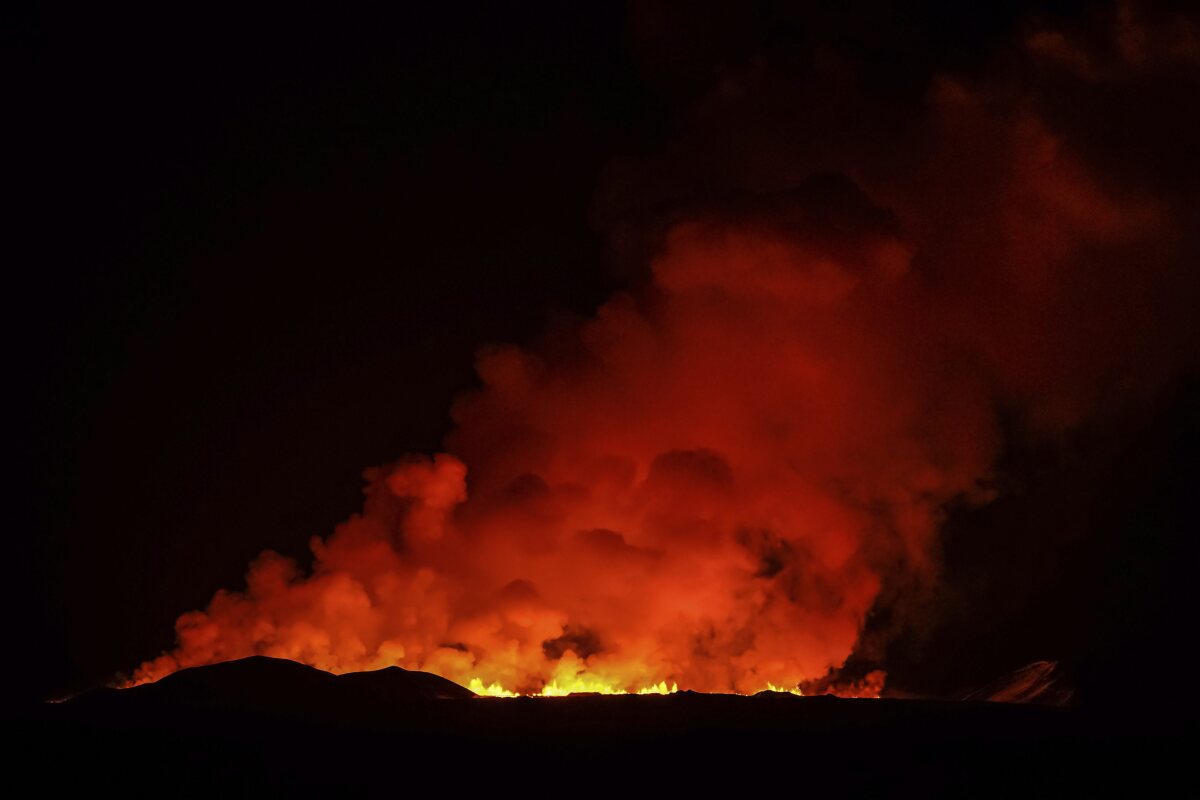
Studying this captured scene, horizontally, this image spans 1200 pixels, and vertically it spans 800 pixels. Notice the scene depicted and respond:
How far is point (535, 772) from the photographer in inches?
1093

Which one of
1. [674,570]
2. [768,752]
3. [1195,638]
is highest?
[674,570]

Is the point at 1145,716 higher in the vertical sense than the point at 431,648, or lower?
lower

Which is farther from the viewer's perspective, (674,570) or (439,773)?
(674,570)

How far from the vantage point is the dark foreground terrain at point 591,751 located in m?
26.4

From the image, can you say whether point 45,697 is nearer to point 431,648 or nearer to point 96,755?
point 431,648

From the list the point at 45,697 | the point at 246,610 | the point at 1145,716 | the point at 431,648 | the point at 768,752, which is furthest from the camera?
the point at 45,697

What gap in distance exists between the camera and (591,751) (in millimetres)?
29188

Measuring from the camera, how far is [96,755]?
26609 mm

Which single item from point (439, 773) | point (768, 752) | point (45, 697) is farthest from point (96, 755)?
point (45, 697)

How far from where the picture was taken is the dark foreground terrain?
26406mm

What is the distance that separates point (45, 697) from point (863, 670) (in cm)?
3985

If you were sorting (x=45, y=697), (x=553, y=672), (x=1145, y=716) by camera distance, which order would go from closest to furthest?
(x=1145, y=716)
(x=553, y=672)
(x=45, y=697)

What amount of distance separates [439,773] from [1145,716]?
19.7 metres

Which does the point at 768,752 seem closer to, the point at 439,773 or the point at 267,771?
the point at 439,773
